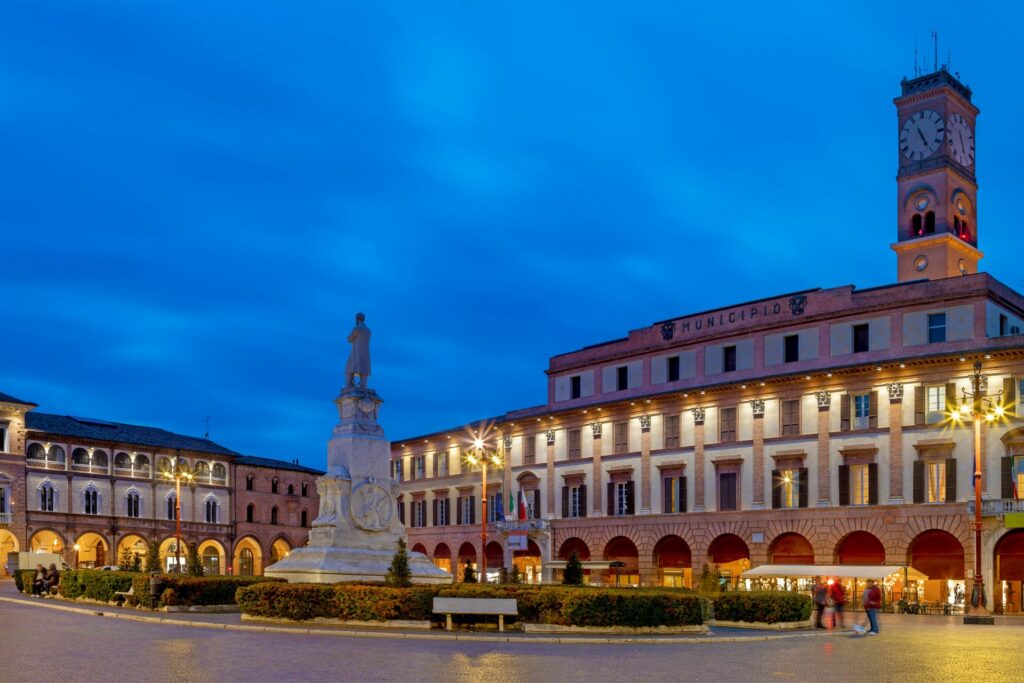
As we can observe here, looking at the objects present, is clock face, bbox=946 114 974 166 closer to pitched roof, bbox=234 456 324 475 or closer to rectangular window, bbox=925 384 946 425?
rectangular window, bbox=925 384 946 425

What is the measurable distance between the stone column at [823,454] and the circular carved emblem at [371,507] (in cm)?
3088

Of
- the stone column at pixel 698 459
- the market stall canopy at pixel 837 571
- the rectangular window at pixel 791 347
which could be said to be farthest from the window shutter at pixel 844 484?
the stone column at pixel 698 459

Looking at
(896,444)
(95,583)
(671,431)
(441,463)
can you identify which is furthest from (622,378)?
(95,583)

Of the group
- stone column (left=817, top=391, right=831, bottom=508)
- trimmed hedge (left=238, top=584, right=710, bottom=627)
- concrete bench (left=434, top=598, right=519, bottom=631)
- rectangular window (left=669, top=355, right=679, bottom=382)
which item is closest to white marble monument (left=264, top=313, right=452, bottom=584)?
trimmed hedge (left=238, top=584, right=710, bottom=627)

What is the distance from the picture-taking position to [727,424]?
63.6 meters

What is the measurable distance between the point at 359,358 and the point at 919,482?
31.1 meters

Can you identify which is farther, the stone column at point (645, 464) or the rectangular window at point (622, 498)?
the rectangular window at point (622, 498)

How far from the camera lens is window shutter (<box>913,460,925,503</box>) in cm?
5453

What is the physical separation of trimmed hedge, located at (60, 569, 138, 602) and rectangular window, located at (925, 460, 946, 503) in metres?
35.3

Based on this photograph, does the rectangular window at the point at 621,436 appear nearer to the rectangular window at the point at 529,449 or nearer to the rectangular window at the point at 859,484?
the rectangular window at the point at 529,449

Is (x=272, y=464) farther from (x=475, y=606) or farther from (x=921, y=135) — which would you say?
(x=475, y=606)

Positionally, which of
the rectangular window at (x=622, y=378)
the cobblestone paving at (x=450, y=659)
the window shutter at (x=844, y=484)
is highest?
the rectangular window at (x=622, y=378)

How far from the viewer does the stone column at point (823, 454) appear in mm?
58500

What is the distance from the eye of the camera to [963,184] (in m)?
75.8
